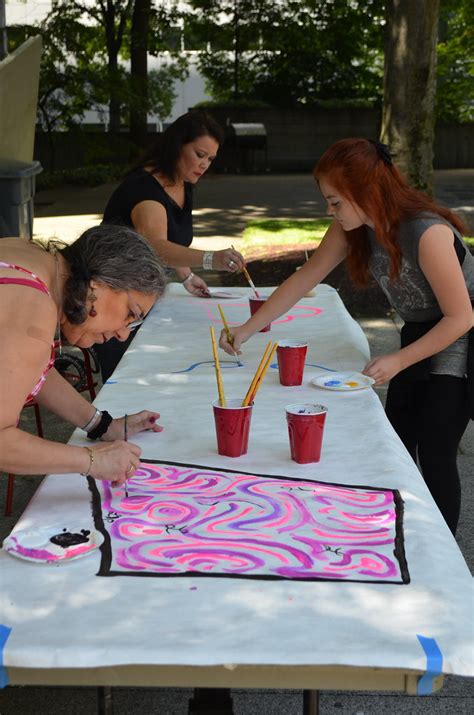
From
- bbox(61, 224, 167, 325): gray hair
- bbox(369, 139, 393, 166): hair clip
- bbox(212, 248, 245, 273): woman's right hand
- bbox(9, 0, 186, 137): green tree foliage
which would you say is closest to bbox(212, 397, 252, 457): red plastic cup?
bbox(61, 224, 167, 325): gray hair

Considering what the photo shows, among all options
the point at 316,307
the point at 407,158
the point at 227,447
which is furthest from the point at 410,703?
the point at 407,158

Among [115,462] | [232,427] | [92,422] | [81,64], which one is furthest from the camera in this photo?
[81,64]

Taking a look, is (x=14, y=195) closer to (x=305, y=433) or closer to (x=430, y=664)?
(x=305, y=433)

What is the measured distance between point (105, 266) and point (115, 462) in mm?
465

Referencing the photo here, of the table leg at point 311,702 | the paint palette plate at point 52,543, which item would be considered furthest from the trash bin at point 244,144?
the table leg at point 311,702

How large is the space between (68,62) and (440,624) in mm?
18577

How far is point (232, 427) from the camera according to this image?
2465mm

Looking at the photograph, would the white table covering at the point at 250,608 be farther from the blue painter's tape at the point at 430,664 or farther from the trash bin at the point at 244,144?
the trash bin at the point at 244,144

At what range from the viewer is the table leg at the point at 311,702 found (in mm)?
1914

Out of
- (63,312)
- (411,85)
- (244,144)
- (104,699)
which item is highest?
(411,85)

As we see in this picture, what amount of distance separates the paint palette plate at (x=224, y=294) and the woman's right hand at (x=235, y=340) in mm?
1079

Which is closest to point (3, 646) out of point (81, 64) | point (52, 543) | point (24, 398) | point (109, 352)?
point (52, 543)

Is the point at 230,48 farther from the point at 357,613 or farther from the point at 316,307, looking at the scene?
the point at 357,613

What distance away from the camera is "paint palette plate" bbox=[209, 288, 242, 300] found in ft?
15.3
